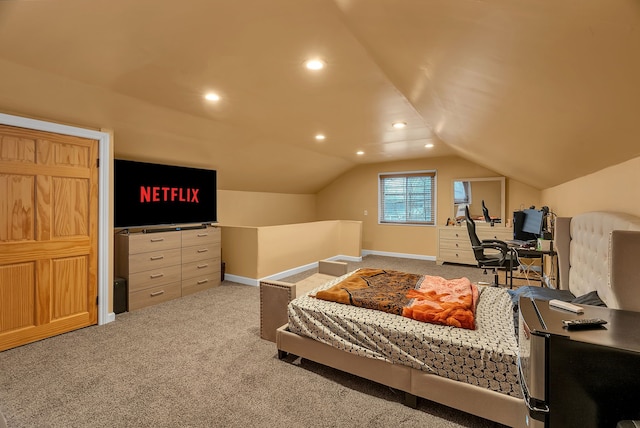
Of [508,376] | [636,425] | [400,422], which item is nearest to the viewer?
[636,425]

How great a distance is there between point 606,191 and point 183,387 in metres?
3.55

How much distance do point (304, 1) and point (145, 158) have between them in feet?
11.4

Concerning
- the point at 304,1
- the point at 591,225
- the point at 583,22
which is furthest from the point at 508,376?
the point at 304,1

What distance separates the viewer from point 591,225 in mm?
2318

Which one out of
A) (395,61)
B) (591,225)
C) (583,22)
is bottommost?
(591,225)

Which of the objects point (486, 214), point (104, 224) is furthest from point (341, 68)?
point (486, 214)

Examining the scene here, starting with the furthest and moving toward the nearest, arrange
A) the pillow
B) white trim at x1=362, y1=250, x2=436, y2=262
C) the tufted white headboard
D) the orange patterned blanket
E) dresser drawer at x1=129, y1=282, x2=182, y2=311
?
white trim at x1=362, y1=250, x2=436, y2=262 < dresser drawer at x1=129, y1=282, x2=182, y2=311 < the orange patterned blanket < the pillow < the tufted white headboard

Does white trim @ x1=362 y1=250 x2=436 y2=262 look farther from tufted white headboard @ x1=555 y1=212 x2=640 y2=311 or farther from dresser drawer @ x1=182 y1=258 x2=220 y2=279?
dresser drawer @ x1=182 y1=258 x2=220 y2=279

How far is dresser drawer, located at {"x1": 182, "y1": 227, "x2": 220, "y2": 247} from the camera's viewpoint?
13.9 ft

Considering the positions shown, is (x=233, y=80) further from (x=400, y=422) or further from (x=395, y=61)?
(x=400, y=422)

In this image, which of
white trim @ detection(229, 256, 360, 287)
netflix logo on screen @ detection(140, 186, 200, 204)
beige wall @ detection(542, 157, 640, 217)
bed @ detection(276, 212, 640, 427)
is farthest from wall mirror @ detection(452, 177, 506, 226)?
netflix logo on screen @ detection(140, 186, 200, 204)

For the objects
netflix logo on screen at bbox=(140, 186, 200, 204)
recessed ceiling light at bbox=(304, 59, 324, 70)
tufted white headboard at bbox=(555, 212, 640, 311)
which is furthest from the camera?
netflix logo on screen at bbox=(140, 186, 200, 204)

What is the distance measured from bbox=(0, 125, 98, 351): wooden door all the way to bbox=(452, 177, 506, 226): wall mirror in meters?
6.33

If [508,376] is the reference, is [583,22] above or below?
above
